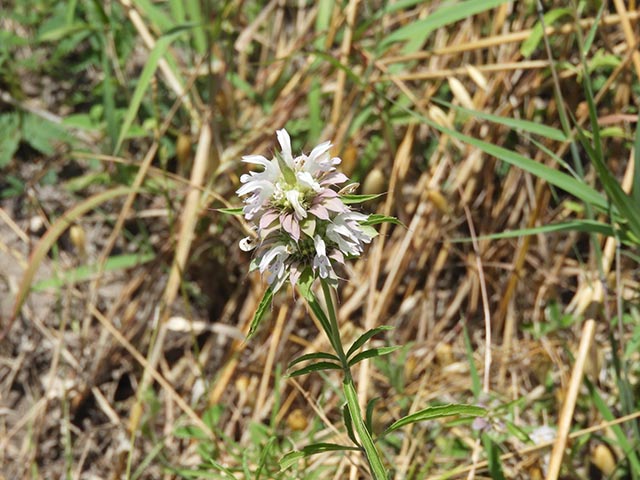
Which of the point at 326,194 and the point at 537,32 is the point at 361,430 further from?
the point at 537,32

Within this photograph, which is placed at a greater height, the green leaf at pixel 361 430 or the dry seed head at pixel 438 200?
the dry seed head at pixel 438 200

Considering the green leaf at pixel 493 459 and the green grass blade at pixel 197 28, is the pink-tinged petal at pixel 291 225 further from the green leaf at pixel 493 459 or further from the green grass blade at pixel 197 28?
the green grass blade at pixel 197 28

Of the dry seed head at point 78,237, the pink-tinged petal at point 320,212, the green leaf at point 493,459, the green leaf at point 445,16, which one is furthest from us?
the dry seed head at point 78,237

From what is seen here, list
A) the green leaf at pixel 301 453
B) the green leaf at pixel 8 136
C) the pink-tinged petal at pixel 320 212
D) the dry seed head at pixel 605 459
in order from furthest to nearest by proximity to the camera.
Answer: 1. the green leaf at pixel 8 136
2. the dry seed head at pixel 605 459
3. the green leaf at pixel 301 453
4. the pink-tinged petal at pixel 320 212

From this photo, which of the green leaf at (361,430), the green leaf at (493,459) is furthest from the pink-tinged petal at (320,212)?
the green leaf at (493,459)

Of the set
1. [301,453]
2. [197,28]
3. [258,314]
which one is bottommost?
[301,453]

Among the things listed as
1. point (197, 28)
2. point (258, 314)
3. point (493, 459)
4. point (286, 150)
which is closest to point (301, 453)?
point (258, 314)

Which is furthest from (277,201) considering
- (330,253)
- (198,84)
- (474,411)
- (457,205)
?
(198,84)
